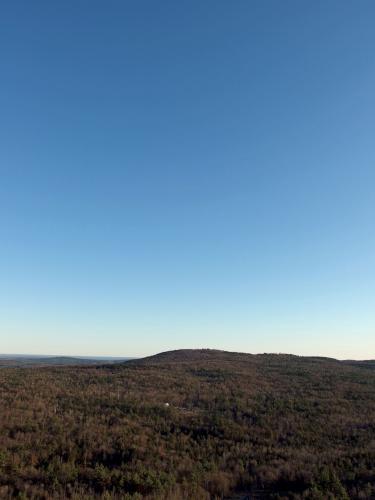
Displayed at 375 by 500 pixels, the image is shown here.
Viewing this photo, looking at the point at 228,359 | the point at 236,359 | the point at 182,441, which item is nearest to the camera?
the point at 182,441

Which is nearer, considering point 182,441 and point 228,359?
point 182,441

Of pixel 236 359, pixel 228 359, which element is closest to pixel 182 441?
pixel 228 359

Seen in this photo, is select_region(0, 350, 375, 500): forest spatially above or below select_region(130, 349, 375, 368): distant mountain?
below

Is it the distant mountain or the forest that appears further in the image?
the distant mountain

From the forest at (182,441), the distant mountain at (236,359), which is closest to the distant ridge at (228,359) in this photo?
the distant mountain at (236,359)

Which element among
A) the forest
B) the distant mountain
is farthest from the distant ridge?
the forest

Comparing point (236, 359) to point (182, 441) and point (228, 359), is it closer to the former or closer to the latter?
point (228, 359)

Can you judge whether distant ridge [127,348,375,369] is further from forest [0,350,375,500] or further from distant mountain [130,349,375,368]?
forest [0,350,375,500]

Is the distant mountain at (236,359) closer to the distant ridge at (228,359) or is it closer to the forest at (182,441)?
the distant ridge at (228,359)
